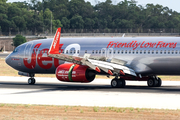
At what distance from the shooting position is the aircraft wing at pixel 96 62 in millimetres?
26656

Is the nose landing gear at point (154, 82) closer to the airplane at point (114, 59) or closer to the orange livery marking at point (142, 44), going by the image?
the airplane at point (114, 59)

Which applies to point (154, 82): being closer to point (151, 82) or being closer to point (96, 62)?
point (151, 82)

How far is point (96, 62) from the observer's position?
2914 centimetres

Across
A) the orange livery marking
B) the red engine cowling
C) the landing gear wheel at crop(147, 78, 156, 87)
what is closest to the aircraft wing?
the red engine cowling

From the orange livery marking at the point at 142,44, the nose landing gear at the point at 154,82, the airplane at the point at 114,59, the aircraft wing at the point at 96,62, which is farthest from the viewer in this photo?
the nose landing gear at the point at 154,82

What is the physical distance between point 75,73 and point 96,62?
69.7 inches

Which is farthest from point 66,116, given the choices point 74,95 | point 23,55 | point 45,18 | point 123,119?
point 45,18

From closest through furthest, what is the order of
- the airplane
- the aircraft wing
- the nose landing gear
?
1. the aircraft wing
2. the airplane
3. the nose landing gear

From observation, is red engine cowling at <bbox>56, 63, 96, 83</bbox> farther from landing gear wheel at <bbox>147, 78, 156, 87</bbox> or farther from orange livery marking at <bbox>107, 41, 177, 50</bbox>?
landing gear wheel at <bbox>147, 78, 156, 87</bbox>

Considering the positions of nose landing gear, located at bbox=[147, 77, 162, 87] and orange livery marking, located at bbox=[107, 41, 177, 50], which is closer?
orange livery marking, located at bbox=[107, 41, 177, 50]

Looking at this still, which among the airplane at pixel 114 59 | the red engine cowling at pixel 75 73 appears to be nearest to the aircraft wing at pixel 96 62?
the airplane at pixel 114 59

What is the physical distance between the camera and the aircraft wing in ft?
87.5

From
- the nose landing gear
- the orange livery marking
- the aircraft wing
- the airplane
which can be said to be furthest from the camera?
the nose landing gear

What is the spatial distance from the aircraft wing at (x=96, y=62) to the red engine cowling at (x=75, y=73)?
2.71 feet
